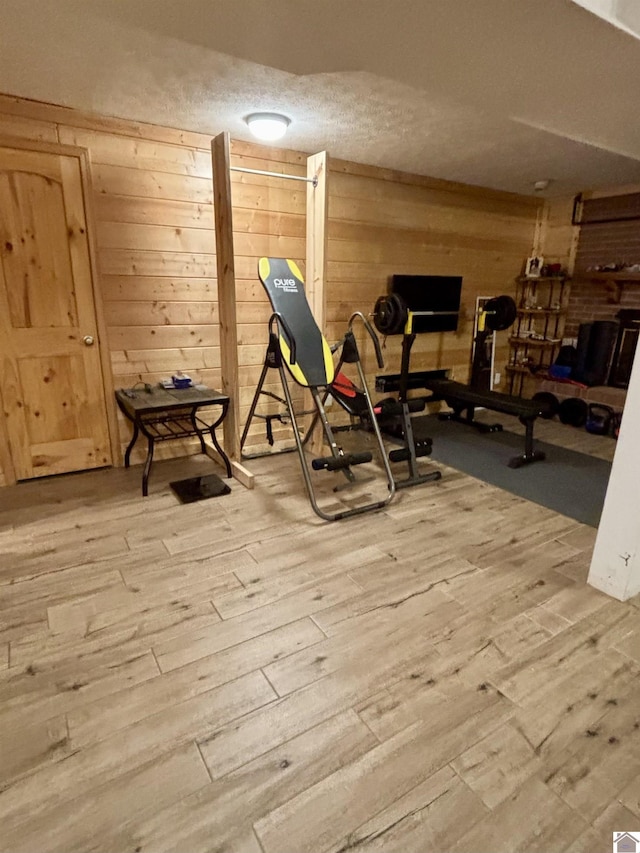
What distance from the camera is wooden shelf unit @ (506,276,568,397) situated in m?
5.27

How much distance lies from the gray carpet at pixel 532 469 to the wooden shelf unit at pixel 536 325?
56.2 inches

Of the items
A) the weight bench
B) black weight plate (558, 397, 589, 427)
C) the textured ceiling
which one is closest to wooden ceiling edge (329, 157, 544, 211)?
the textured ceiling

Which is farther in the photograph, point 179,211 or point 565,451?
point 565,451

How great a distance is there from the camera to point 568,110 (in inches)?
103

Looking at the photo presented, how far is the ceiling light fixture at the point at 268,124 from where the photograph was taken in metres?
2.89

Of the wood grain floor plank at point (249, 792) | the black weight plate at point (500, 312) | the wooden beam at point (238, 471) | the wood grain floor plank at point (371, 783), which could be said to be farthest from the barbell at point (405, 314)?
the wood grain floor plank at point (249, 792)

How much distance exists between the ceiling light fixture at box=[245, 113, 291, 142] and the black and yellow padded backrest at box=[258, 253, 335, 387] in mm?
761

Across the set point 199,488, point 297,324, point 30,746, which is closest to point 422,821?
point 30,746

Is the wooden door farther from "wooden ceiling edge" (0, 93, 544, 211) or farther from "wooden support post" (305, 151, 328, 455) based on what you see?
"wooden support post" (305, 151, 328, 455)

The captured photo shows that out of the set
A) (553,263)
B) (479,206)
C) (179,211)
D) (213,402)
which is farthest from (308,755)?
(553,263)

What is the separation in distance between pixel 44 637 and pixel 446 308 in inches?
170

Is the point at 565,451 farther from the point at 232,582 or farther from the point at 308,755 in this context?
the point at 308,755

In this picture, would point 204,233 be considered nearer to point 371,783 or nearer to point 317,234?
point 317,234

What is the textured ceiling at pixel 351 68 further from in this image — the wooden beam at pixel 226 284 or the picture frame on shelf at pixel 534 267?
the picture frame on shelf at pixel 534 267
